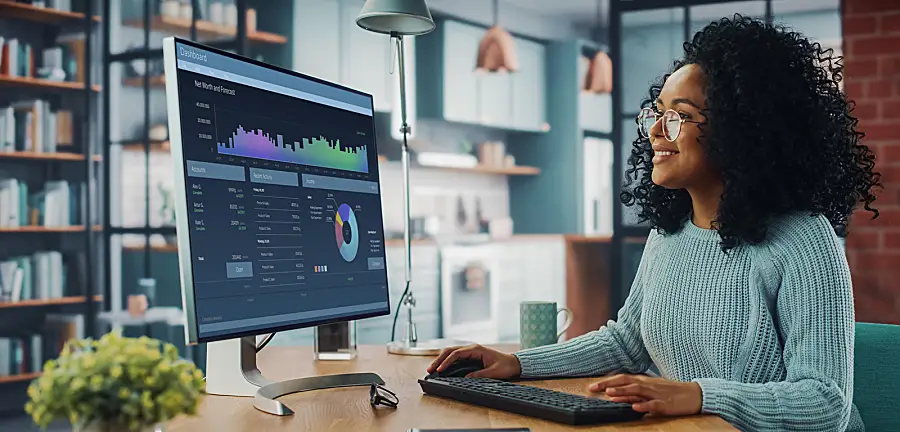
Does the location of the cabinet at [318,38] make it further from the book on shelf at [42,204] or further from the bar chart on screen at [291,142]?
the bar chart on screen at [291,142]

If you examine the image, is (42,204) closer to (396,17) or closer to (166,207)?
(166,207)

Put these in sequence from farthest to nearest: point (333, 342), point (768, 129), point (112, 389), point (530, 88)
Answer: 1. point (530, 88)
2. point (333, 342)
3. point (768, 129)
4. point (112, 389)

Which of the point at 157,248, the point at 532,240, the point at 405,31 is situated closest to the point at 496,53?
the point at 532,240

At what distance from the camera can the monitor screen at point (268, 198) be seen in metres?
1.15

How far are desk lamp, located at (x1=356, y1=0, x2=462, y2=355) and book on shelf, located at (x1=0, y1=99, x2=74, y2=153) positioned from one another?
326 cm

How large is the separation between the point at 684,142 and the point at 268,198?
66cm

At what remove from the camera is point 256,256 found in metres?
1.23

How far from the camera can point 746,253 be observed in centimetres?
140

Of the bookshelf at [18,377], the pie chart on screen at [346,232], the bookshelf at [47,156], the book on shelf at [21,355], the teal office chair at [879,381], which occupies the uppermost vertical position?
the bookshelf at [47,156]

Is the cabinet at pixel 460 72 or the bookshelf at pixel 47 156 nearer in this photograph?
the bookshelf at pixel 47 156

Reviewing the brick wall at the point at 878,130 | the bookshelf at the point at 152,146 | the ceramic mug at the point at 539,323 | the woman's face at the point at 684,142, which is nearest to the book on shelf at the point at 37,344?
the bookshelf at the point at 152,146

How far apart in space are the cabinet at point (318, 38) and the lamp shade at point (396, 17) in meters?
3.18

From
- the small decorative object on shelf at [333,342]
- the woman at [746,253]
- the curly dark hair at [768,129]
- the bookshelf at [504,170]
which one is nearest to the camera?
the woman at [746,253]

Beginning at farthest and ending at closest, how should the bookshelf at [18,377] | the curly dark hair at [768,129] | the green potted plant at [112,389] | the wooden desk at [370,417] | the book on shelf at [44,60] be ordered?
the book on shelf at [44,60]
the bookshelf at [18,377]
the curly dark hair at [768,129]
the wooden desk at [370,417]
the green potted plant at [112,389]
